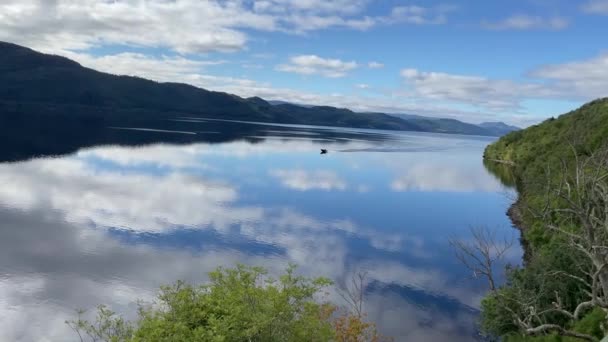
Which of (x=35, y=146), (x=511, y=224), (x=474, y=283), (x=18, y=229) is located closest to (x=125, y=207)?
(x=18, y=229)

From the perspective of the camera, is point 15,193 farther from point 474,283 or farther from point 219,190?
point 474,283

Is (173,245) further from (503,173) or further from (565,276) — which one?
(503,173)

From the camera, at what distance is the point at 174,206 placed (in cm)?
9406

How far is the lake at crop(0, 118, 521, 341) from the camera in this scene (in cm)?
5116

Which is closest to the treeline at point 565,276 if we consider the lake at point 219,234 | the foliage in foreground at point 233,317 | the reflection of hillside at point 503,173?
the lake at point 219,234

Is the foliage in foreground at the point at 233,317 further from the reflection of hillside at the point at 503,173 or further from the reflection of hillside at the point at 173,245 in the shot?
the reflection of hillside at the point at 503,173

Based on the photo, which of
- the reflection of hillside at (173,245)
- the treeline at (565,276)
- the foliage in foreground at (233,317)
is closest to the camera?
the foliage in foreground at (233,317)

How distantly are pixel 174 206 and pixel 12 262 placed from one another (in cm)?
3807

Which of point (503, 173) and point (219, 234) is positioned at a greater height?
point (503, 173)

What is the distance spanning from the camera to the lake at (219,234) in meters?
51.2

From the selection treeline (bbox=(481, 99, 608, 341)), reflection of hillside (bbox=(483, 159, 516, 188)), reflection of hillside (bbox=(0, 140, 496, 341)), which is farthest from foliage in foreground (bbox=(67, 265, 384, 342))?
reflection of hillside (bbox=(483, 159, 516, 188))

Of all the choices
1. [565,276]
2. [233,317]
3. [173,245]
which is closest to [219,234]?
[173,245]

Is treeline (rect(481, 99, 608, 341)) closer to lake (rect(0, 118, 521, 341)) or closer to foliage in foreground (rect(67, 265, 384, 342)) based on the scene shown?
lake (rect(0, 118, 521, 341))

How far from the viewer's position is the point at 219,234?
76875mm
